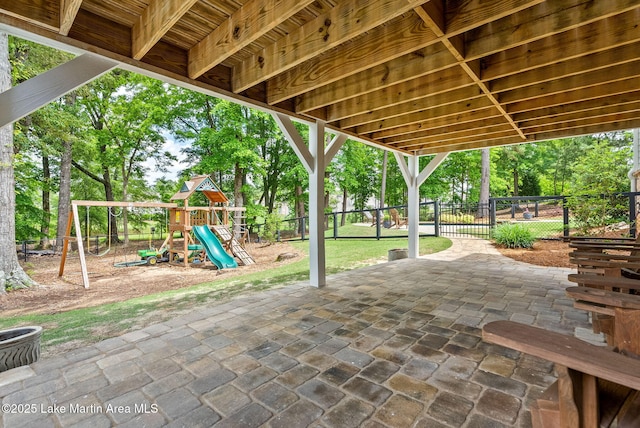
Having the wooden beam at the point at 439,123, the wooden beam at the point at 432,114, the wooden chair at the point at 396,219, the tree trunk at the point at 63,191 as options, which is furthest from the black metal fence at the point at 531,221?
the tree trunk at the point at 63,191

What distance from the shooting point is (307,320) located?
9.10 ft

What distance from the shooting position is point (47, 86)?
77.7 inches

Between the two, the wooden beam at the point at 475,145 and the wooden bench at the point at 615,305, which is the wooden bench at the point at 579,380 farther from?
the wooden beam at the point at 475,145

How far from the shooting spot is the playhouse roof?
8336 mm

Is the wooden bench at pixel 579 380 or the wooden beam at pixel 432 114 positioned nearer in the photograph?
the wooden bench at pixel 579 380

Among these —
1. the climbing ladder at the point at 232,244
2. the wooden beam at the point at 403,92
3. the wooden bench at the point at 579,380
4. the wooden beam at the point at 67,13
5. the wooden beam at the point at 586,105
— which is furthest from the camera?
the climbing ladder at the point at 232,244

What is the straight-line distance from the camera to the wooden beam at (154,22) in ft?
6.12

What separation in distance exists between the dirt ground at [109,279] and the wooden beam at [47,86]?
3341 millimetres

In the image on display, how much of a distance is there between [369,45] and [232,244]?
695 cm

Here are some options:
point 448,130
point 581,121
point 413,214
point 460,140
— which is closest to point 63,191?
point 413,214

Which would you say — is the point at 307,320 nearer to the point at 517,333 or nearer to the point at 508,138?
the point at 517,333

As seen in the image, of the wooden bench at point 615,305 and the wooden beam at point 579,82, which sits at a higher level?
the wooden beam at point 579,82

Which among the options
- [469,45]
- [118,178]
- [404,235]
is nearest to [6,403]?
[469,45]

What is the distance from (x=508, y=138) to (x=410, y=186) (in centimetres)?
200
